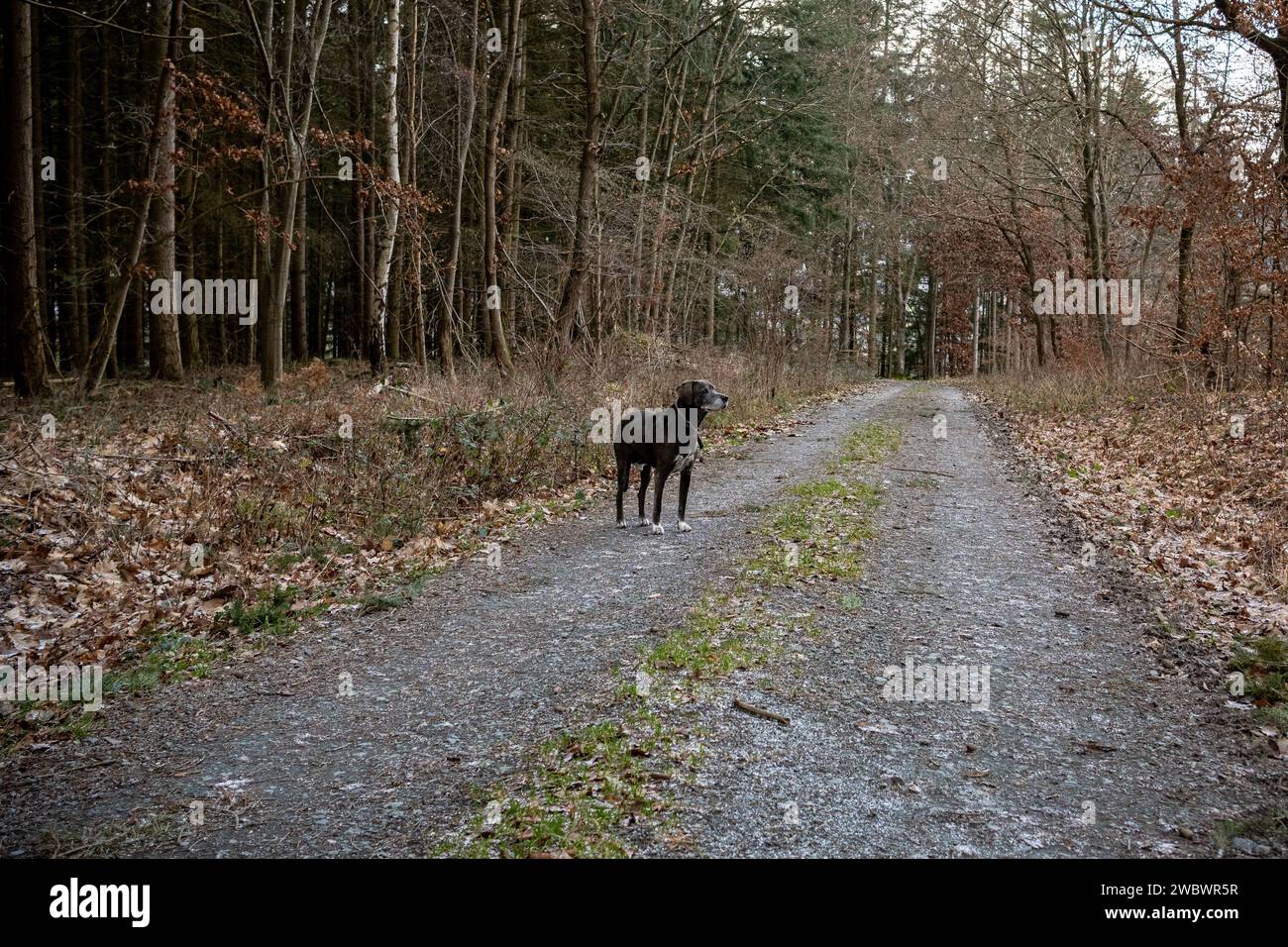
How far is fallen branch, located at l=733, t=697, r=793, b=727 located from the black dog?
3887 millimetres

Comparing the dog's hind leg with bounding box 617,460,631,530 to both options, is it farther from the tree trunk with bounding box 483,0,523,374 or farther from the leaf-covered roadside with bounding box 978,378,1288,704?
the tree trunk with bounding box 483,0,523,374

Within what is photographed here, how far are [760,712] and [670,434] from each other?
409cm

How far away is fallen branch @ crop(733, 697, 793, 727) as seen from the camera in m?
4.22

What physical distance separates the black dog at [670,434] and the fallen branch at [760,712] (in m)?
3.89

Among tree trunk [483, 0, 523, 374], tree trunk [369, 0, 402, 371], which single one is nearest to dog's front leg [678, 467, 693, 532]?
tree trunk [483, 0, 523, 374]

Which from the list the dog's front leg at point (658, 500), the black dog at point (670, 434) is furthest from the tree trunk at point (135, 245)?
the dog's front leg at point (658, 500)

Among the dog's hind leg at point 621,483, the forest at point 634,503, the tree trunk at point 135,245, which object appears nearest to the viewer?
the forest at point 634,503

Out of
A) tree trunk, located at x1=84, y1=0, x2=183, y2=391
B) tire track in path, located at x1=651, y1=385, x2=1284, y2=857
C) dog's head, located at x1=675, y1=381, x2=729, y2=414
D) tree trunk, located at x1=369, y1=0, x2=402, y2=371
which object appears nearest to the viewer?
tire track in path, located at x1=651, y1=385, x2=1284, y2=857

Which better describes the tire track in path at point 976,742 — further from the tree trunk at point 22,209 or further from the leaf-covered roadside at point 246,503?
the tree trunk at point 22,209

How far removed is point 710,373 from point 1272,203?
9690 millimetres

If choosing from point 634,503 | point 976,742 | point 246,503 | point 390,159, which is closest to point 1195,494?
point 634,503

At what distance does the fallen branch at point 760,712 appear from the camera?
4.22 meters
